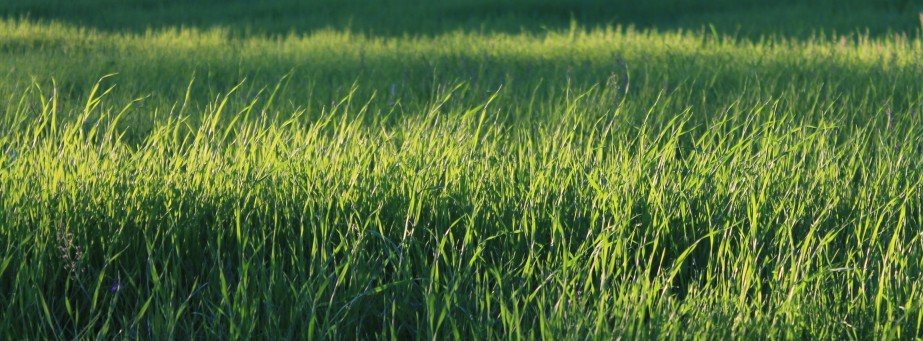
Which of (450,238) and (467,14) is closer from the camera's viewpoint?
(450,238)

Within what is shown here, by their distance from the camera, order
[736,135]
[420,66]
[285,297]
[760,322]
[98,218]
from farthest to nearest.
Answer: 1. [420,66]
2. [736,135]
3. [98,218]
4. [285,297]
5. [760,322]

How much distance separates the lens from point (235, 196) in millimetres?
1886

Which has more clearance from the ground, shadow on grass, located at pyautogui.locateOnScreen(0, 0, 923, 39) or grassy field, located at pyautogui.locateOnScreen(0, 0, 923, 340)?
grassy field, located at pyautogui.locateOnScreen(0, 0, 923, 340)

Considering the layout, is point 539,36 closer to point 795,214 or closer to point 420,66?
point 420,66

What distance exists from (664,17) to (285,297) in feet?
26.1

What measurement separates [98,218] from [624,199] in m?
1.10

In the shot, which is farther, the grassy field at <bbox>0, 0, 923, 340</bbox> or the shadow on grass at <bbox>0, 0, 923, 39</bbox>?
the shadow on grass at <bbox>0, 0, 923, 39</bbox>

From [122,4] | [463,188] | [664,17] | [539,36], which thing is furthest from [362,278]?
[122,4]

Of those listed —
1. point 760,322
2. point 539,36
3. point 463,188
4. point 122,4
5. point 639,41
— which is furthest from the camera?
point 122,4

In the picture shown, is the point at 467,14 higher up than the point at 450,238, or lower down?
lower down

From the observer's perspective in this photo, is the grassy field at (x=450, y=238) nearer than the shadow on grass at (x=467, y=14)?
Yes

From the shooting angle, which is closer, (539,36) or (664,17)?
(539,36)

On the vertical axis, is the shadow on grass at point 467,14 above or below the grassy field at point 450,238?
below

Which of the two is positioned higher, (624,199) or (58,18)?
(624,199)
